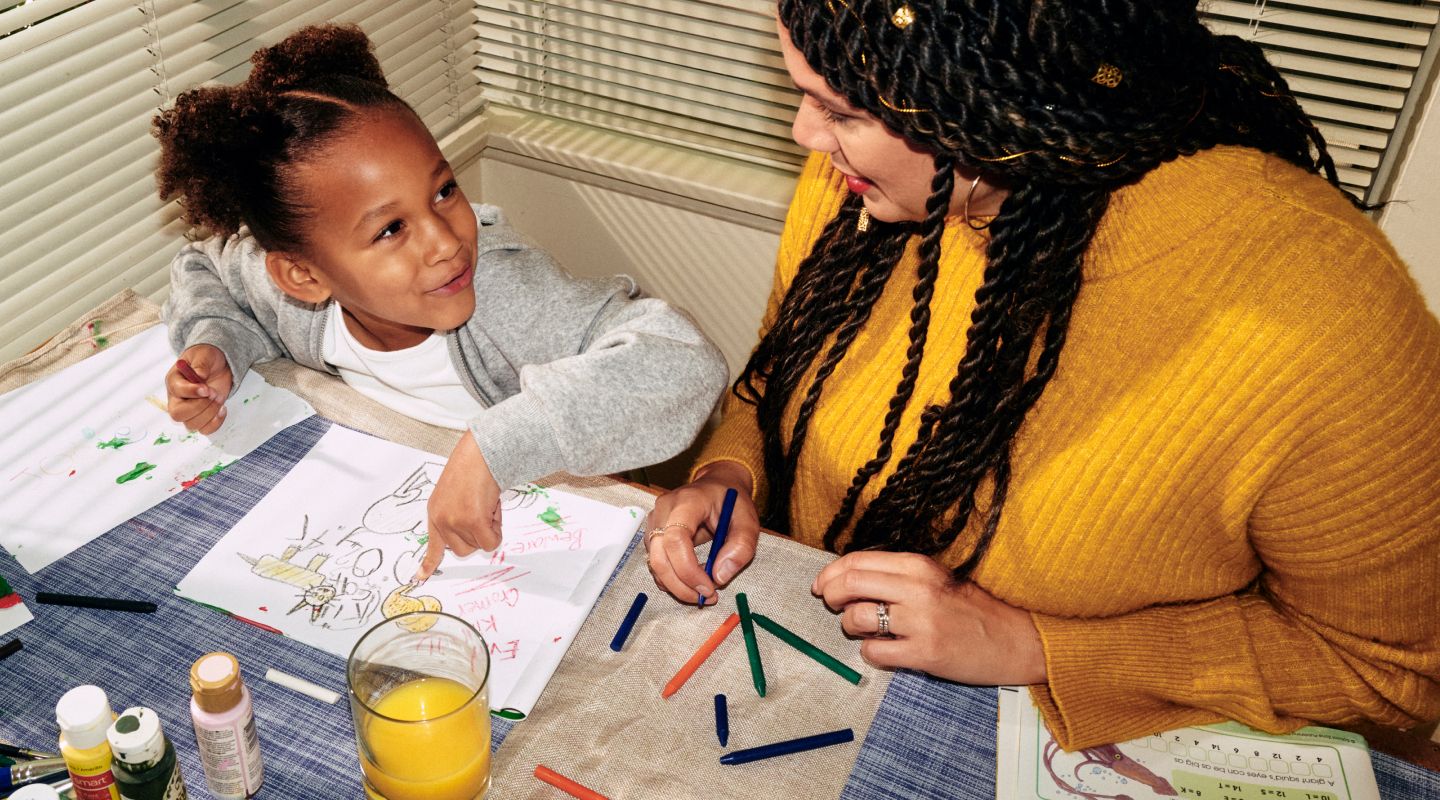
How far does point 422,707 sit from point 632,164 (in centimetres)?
148

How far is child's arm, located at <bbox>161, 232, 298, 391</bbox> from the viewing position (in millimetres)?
1261

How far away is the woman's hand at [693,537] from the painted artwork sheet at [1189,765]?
267 mm

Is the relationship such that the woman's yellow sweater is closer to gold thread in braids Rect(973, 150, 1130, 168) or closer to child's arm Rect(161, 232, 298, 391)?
gold thread in braids Rect(973, 150, 1130, 168)

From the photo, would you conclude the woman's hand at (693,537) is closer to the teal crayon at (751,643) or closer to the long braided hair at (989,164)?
the teal crayon at (751,643)

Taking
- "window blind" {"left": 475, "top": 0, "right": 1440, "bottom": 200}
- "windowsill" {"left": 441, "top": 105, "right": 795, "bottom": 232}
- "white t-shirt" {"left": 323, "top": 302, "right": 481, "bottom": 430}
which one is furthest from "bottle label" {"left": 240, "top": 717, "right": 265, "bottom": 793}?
"window blind" {"left": 475, "top": 0, "right": 1440, "bottom": 200}


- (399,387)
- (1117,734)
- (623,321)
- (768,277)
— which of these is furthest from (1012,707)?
(768,277)

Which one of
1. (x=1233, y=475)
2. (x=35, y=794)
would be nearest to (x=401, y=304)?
(x=35, y=794)

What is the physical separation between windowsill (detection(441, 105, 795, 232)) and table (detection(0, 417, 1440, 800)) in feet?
4.08

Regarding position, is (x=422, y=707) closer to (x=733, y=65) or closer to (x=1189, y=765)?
(x=1189, y=765)

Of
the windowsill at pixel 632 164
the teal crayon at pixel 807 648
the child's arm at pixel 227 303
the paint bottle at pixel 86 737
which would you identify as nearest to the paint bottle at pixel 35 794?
the paint bottle at pixel 86 737

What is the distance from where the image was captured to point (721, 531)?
3.32 ft

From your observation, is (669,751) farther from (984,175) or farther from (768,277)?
(768,277)

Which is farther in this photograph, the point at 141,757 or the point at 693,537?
the point at 693,537

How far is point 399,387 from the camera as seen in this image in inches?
52.8
